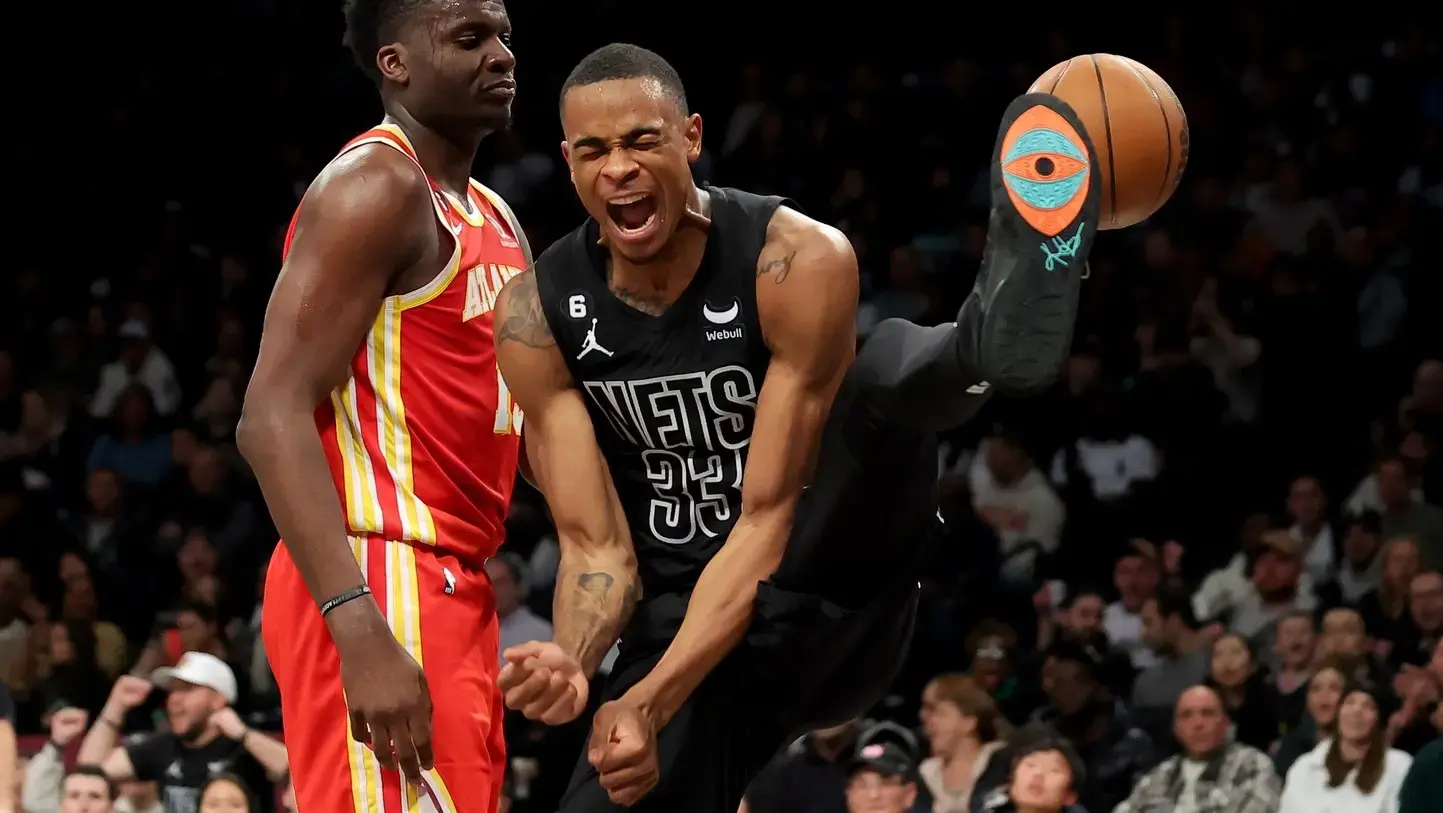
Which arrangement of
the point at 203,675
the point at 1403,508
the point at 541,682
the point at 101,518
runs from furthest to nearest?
the point at 101,518 < the point at 1403,508 < the point at 203,675 < the point at 541,682

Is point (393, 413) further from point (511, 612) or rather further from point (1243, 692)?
point (511, 612)

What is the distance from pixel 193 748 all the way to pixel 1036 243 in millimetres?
5625

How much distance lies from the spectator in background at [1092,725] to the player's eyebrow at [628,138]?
14.2 feet

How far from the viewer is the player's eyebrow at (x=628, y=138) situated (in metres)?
3.82

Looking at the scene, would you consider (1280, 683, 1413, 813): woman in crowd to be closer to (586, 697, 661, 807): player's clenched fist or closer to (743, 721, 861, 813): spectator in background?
(743, 721, 861, 813): spectator in background

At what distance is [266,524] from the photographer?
34.9ft

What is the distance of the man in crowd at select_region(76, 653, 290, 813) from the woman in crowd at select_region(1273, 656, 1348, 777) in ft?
12.5

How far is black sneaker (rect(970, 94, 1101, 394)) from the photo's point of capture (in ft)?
11.5

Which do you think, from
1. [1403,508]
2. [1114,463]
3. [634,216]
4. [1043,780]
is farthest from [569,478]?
[1114,463]

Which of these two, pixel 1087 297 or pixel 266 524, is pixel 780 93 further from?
pixel 266 524

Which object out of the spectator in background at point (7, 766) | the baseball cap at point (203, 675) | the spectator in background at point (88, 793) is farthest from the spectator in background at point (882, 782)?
the spectator in background at point (7, 766)

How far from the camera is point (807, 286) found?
386cm

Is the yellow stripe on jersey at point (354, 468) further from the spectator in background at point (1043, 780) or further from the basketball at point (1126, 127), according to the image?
the spectator in background at point (1043, 780)

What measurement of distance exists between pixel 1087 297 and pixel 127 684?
16.7ft
